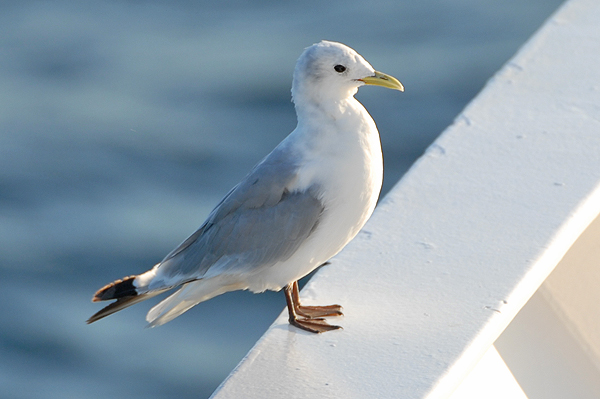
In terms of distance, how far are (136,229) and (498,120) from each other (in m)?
2.63

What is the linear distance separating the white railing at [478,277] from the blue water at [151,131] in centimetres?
210

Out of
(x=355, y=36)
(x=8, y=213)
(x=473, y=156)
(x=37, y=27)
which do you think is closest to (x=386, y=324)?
(x=473, y=156)

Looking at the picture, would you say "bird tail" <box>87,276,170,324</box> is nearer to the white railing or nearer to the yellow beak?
the white railing

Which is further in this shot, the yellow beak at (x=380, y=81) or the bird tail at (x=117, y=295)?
the yellow beak at (x=380, y=81)

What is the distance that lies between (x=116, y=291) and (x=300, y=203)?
49 cm

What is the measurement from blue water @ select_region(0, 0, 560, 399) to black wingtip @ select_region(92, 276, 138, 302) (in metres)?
2.12

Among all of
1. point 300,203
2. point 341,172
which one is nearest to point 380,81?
point 341,172

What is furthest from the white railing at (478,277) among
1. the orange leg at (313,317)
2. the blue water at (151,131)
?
the blue water at (151,131)

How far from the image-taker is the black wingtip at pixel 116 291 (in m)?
2.25

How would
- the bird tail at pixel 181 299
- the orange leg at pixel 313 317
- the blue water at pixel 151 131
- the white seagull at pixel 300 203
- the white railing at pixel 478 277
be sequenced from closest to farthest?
the white railing at pixel 478 277, the orange leg at pixel 313 317, the white seagull at pixel 300 203, the bird tail at pixel 181 299, the blue water at pixel 151 131

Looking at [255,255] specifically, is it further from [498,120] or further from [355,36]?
[355,36]

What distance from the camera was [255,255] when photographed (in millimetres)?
2426

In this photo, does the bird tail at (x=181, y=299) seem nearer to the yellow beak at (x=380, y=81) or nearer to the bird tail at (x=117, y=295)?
the bird tail at (x=117, y=295)

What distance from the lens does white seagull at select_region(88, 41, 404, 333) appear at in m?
2.33
